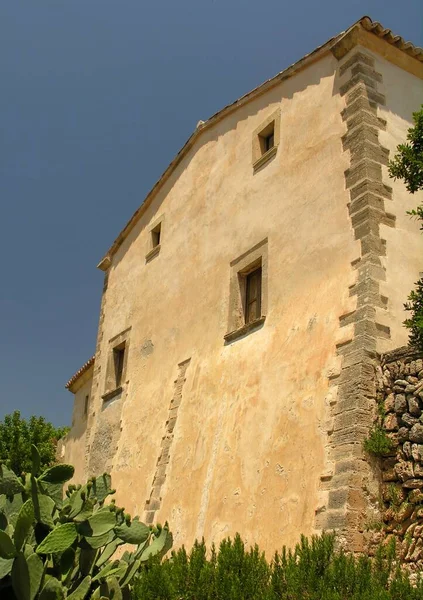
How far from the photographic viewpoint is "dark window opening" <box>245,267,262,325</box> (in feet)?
34.1

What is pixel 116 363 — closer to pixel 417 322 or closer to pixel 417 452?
pixel 417 452

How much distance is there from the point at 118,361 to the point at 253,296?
488 cm

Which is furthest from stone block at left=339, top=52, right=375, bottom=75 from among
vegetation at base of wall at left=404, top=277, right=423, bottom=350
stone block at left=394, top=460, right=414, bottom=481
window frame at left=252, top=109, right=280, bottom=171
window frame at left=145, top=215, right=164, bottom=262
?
window frame at left=145, top=215, right=164, bottom=262

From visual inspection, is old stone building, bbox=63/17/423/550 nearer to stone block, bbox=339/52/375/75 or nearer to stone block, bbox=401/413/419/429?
stone block, bbox=339/52/375/75

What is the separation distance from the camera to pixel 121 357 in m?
14.5

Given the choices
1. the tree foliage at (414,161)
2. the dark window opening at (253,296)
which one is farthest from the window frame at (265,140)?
the tree foliage at (414,161)

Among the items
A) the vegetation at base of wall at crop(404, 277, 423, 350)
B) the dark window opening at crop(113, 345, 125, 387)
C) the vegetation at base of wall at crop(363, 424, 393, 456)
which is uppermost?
the dark window opening at crop(113, 345, 125, 387)

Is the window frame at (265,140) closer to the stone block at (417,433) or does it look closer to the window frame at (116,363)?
the window frame at (116,363)

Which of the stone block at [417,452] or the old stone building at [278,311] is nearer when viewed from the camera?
the stone block at [417,452]

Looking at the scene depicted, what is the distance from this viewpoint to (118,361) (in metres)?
14.5

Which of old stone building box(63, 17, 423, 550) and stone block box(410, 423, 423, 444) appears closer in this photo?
stone block box(410, 423, 423, 444)

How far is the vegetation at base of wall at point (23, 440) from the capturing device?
1981cm

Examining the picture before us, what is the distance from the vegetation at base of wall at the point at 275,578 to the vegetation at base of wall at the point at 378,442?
100 cm

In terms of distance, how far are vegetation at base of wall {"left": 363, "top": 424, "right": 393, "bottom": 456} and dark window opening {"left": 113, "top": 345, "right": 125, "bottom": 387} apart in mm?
7636
